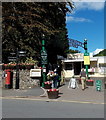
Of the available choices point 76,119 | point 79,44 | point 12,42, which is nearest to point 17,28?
point 12,42

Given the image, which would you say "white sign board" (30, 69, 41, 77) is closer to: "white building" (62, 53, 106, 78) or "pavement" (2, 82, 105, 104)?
"pavement" (2, 82, 105, 104)

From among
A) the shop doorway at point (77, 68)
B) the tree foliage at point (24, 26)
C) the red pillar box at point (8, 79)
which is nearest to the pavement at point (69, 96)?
the red pillar box at point (8, 79)

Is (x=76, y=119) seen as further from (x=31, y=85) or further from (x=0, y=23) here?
(x=0, y=23)

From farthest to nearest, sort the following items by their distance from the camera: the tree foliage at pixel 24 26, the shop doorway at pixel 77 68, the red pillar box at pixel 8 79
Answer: the shop doorway at pixel 77 68
the tree foliage at pixel 24 26
the red pillar box at pixel 8 79

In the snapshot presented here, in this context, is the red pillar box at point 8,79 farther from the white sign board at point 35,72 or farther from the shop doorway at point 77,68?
the shop doorway at point 77,68

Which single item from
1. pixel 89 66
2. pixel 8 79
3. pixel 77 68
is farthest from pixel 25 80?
pixel 77 68

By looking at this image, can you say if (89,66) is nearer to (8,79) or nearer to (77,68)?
(77,68)

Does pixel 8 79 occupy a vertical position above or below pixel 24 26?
below

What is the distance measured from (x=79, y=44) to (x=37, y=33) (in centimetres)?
582

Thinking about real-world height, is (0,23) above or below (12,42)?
above

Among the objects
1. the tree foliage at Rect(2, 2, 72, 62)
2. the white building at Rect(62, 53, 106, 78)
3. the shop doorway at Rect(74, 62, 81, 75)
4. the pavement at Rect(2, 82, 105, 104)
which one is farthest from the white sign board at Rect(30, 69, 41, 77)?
the shop doorway at Rect(74, 62, 81, 75)

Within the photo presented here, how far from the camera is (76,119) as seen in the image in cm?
731

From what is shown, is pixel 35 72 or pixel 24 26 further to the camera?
pixel 24 26

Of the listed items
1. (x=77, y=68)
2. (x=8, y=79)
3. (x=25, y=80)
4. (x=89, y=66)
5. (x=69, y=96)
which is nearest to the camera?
(x=69, y=96)
